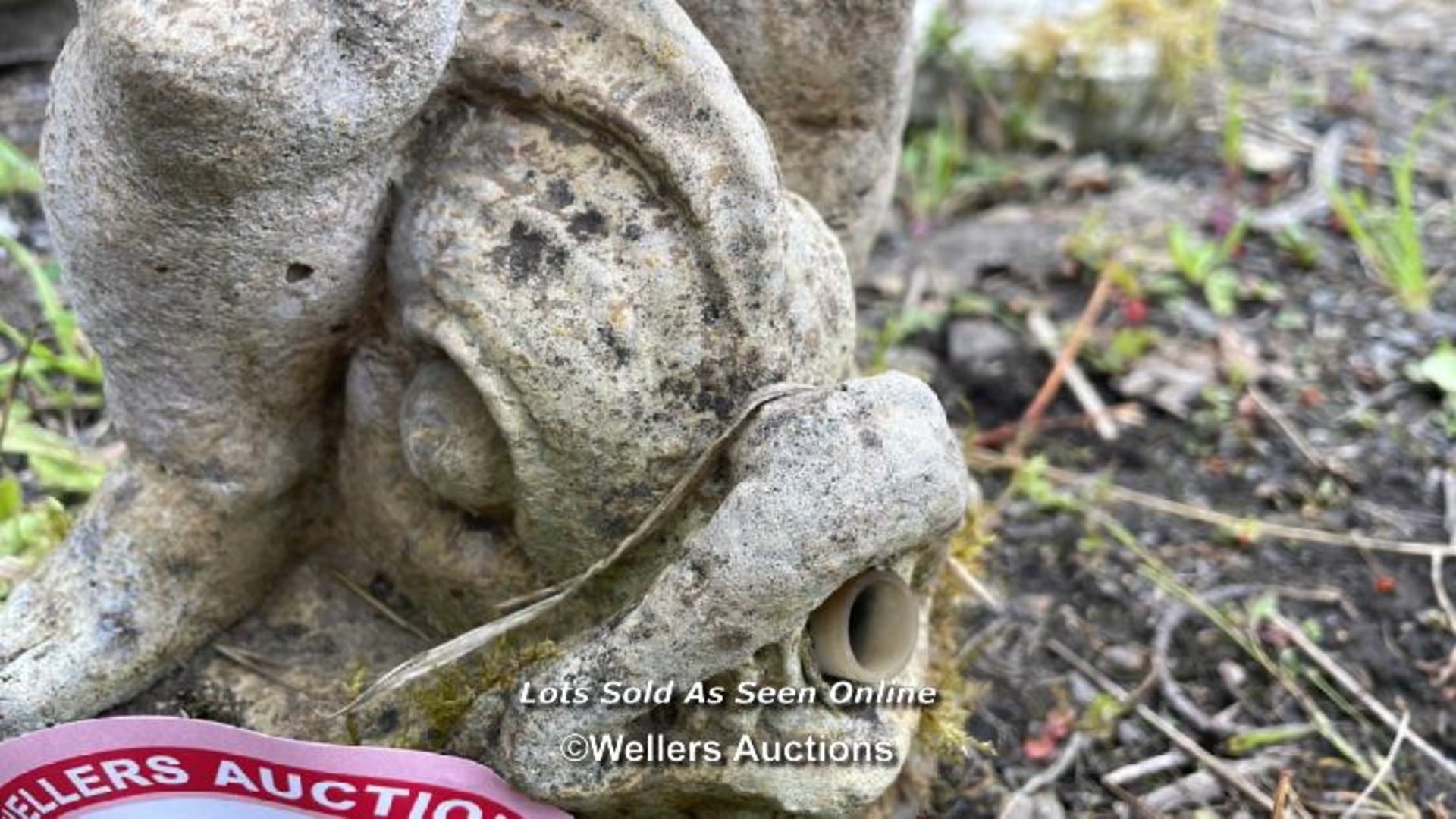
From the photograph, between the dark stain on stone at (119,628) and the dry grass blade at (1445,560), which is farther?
the dry grass blade at (1445,560)

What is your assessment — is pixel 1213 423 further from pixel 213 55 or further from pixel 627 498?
pixel 213 55

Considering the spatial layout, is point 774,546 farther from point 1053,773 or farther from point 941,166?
point 941,166

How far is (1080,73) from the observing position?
3.17 m

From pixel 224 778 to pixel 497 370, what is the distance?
39 centimetres

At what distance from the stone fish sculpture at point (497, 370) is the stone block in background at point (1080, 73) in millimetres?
1848

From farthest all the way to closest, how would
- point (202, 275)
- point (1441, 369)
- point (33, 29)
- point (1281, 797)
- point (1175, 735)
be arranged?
point (33, 29)
point (1441, 369)
point (1175, 735)
point (1281, 797)
point (202, 275)

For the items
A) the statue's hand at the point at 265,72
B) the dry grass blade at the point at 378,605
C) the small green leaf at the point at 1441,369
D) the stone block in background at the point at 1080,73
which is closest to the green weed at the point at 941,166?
the stone block in background at the point at 1080,73

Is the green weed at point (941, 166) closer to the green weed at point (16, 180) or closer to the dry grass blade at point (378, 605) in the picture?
the green weed at point (16, 180)

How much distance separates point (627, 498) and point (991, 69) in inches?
86.3

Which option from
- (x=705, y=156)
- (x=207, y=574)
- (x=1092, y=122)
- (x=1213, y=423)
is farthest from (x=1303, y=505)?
(x=207, y=574)

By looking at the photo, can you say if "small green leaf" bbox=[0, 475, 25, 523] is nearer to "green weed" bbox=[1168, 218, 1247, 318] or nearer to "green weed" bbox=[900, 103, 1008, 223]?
"green weed" bbox=[900, 103, 1008, 223]

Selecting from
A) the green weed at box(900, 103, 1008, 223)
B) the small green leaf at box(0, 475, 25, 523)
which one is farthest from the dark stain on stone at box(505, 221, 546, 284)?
the green weed at box(900, 103, 1008, 223)

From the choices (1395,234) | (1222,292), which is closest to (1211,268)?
(1222,292)

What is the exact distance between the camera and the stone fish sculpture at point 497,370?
3.76 ft
